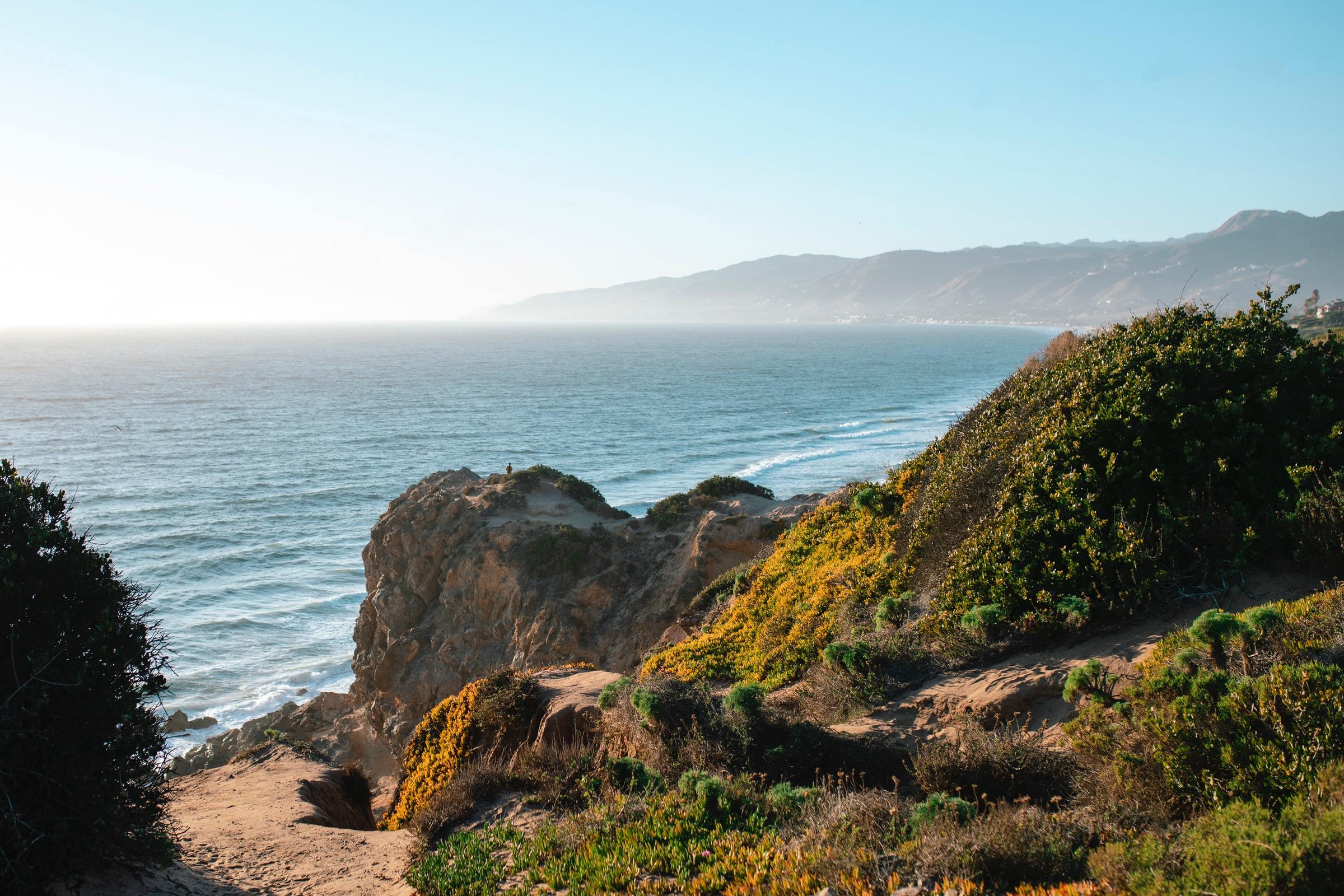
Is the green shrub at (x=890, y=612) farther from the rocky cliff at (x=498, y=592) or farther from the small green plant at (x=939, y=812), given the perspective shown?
the rocky cliff at (x=498, y=592)

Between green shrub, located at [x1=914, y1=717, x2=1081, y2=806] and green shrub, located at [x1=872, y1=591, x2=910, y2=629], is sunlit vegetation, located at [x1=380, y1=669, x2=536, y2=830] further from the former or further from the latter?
green shrub, located at [x1=914, y1=717, x2=1081, y2=806]

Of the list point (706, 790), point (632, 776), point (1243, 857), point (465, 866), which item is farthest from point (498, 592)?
point (1243, 857)

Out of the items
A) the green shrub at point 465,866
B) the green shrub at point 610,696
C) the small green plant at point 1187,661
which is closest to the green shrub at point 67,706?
the green shrub at point 465,866

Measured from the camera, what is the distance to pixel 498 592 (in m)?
24.2

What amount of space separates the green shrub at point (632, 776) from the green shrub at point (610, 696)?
1374 millimetres

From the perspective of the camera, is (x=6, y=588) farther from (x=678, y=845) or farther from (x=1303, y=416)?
(x=1303, y=416)

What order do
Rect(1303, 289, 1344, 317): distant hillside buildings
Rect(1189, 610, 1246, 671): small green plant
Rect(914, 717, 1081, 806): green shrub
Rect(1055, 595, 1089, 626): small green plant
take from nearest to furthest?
1. Rect(1189, 610, 1246, 671): small green plant
2. Rect(914, 717, 1081, 806): green shrub
3. Rect(1055, 595, 1089, 626): small green plant
4. Rect(1303, 289, 1344, 317): distant hillside buildings

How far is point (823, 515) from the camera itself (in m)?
17.8

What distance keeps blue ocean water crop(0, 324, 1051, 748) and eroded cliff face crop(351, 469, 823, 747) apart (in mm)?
4467

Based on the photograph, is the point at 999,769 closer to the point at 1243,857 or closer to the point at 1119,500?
the point at 1243,857

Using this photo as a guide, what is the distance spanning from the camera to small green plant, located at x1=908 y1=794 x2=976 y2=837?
6051 mm

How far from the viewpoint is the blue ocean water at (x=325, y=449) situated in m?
31.4

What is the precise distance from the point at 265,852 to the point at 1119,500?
1175cm

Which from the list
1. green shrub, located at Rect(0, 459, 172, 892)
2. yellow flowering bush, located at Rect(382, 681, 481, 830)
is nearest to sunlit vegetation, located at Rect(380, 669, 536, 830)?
yellow flowering bush, located at Rect(382, 681, 481, 830)
